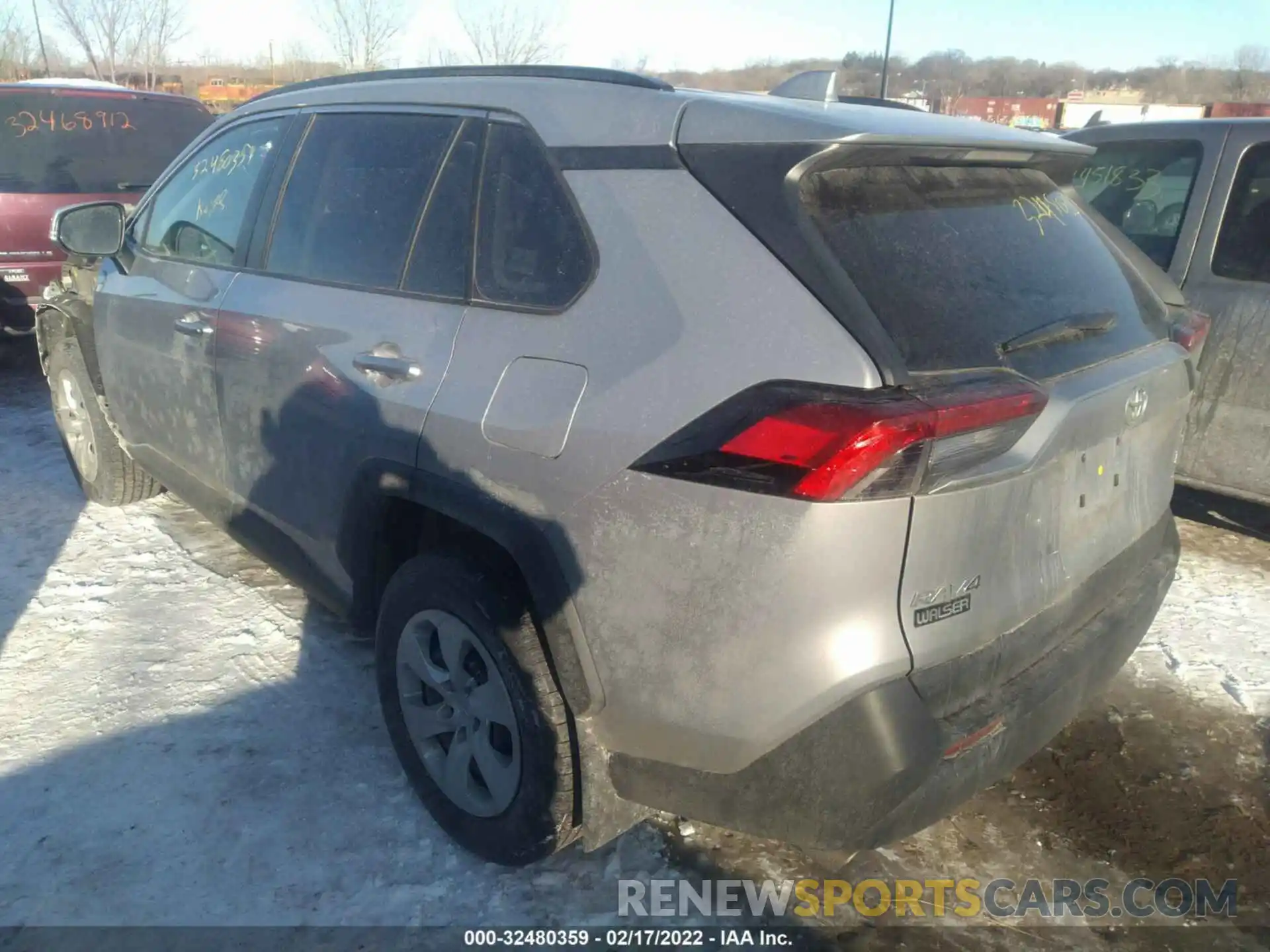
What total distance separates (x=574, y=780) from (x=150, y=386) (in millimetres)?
2533

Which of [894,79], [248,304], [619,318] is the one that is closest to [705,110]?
[619,318]

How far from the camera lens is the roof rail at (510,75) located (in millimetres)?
2238

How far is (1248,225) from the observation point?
4125 millimetres

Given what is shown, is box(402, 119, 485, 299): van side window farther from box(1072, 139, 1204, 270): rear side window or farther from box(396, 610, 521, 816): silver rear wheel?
box(1072, 139, 1204, 270): rear side window

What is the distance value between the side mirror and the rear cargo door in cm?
329

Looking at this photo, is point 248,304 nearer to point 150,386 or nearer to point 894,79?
point 150,386

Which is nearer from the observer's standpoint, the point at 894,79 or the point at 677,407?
the point at 677,407

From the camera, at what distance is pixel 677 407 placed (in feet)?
6.24

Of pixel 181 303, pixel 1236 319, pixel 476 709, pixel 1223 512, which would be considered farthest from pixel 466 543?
pixel 1223 512

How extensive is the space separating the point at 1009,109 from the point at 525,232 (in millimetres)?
34374

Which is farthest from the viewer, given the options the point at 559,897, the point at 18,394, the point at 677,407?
the point at 18,394

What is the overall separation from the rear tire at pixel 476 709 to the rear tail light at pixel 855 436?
0.66 meters

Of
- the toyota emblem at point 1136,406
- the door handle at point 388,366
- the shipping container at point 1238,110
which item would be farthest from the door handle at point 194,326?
the shipping container at point 1238,110

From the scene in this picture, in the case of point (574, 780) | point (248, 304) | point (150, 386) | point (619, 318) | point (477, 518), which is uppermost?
point (619, 318)
